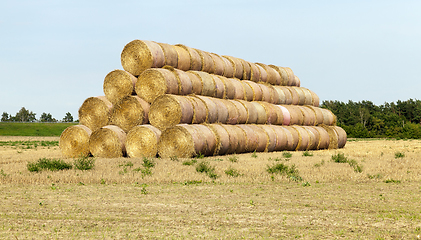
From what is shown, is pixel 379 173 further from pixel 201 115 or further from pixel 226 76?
pixel 226 76

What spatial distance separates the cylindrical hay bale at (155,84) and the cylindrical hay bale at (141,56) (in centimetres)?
84

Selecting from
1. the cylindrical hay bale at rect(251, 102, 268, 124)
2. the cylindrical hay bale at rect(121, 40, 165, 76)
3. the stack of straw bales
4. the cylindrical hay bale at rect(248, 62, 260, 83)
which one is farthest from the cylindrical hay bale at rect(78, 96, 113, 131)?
the cylindrical hay bale at rect(248, 62, 260, 83)

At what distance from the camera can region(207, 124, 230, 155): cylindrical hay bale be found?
1997 centimetres

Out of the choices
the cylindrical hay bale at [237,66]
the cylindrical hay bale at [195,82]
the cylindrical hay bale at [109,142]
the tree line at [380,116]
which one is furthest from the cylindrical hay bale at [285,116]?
the tree line at [380,116]

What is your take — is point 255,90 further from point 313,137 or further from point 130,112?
point 130,112

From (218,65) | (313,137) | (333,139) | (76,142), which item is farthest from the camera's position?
(333,139)

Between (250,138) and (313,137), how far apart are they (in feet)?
22.5

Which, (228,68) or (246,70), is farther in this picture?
(246,70)

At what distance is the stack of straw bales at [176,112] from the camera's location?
63.2ft

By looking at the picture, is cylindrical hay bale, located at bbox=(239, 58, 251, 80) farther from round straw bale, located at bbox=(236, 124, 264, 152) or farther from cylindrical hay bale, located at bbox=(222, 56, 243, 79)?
round straw bale, located at bbox=(236, 124, 264, 152)

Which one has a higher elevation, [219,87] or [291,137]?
[219,87]

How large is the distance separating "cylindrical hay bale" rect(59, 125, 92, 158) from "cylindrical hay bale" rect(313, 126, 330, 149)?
14.7 metres

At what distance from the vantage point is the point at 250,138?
22406mm

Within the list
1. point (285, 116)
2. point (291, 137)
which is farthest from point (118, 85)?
point (285, 116)
